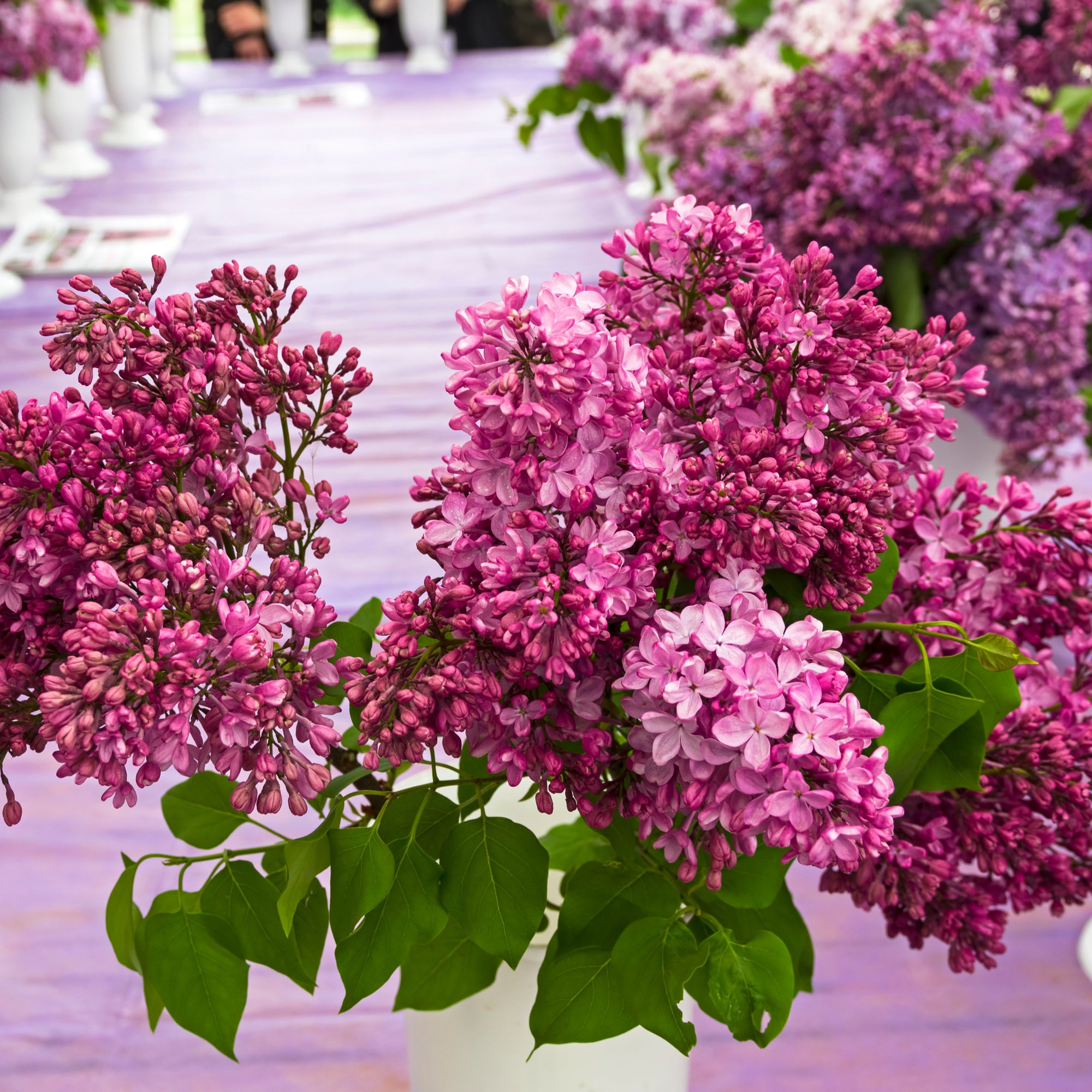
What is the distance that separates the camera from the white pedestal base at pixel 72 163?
2.53 m

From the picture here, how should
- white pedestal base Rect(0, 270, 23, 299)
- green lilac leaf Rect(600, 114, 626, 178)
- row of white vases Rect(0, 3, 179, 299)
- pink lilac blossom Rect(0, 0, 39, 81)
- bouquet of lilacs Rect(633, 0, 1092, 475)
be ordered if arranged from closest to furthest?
1. bouquet of lilacs Rect(633, 0, 1092, 475)
2. green lilac leaf Rect(600, 114, 626, 178)
3. white pedestal base Rect(0, 270, 23, 299)
4. pink lilac blossom Rect(0, 0, 39, 81)
5. row of white vases Rect(0, 3, 179, 299)

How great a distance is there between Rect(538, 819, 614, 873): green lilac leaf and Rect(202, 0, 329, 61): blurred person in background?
397 centimetres

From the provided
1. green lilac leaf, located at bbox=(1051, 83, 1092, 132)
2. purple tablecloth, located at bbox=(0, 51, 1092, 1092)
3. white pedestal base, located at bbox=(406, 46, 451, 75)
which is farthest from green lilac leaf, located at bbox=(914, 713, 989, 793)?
white pedestal base, located at bbox=(406, 46, 451, 75)

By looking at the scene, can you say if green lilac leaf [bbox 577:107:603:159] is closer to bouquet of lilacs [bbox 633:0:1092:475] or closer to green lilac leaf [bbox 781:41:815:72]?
green lilac leaf [bbox 781:41:815:72]

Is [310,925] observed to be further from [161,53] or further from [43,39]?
[161,53]

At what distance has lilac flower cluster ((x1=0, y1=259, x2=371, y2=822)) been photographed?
0.33 m

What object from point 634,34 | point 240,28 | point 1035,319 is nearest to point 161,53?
point 240,28

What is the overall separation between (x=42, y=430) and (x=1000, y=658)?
11.5 inches

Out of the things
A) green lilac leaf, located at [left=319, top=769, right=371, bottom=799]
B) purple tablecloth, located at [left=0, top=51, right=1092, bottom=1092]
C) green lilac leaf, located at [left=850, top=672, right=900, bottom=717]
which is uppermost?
green lilac leaf, located at [left=850, top=672, right=900, bottom=717]

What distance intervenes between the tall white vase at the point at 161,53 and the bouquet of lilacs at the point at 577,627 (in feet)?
10.0

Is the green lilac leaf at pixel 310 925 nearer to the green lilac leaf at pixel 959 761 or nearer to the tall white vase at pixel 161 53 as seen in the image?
the green lilac leaf at pixel 959 761

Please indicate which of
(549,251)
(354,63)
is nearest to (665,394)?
(549,251)

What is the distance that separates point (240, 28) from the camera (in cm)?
412

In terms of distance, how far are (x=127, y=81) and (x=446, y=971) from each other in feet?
8.92
